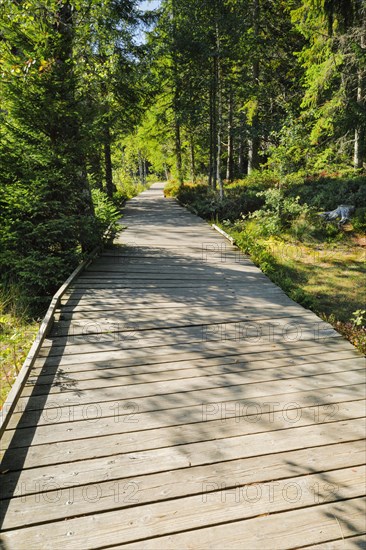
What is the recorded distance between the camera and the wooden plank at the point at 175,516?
2.42 metres

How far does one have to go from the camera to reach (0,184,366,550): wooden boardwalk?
253cm

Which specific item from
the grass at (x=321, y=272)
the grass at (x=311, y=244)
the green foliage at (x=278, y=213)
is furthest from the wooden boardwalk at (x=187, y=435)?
the green foliage at (x=278, y=213)

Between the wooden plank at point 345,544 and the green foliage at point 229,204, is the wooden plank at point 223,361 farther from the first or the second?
the green foliage at point 229,204

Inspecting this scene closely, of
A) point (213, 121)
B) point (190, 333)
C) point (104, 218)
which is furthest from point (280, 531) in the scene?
point (213, 121)

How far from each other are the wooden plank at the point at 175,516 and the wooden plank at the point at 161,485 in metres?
0.06

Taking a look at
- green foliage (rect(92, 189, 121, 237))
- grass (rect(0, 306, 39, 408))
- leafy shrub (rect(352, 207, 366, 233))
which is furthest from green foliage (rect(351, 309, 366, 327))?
leafy shrub (rect(352, 207, 366, 233))

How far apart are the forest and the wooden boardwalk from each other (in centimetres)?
112

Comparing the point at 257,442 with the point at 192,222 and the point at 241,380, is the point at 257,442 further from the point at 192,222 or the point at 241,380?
the point at 192,222

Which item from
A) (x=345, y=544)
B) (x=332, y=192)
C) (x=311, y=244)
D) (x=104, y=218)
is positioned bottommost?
(x=345, y=544)

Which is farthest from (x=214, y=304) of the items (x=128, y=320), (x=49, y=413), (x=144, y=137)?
(x=144, y=137)

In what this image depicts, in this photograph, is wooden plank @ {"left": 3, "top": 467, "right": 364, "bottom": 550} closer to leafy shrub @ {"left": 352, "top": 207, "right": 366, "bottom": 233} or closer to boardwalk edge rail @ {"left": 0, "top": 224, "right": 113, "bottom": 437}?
boardwalk edge rail @ {"left": 0, "top": 224, "right": 113, "bottom": 437}

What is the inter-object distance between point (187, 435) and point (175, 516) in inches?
31.1

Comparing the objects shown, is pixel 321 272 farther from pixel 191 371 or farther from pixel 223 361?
pixel 191 371

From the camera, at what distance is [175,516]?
259cm
